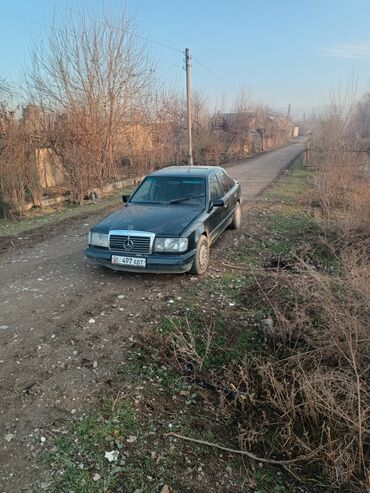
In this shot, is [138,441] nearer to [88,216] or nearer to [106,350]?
[106,350]

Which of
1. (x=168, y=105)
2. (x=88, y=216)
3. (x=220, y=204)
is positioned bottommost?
(x=88, y=216)

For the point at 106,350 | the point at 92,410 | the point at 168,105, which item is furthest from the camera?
the point at 168,105

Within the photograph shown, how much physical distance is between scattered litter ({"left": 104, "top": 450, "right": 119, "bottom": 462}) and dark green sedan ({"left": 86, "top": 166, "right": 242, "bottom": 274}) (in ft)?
9.01

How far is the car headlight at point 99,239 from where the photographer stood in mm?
5285

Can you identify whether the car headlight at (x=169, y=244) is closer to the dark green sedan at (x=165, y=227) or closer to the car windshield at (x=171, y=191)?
the dark green sedan at (x=165, y=227)

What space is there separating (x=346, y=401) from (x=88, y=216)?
8749 millimetres

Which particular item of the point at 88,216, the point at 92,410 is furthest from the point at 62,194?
the point at 92,410

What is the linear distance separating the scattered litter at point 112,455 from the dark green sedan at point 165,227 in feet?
9.01

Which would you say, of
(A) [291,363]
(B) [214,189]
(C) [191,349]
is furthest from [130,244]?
(A) [291,363]

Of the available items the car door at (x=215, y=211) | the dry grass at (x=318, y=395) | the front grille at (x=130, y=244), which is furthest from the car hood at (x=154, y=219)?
the dry grass at (x=318, y=395)

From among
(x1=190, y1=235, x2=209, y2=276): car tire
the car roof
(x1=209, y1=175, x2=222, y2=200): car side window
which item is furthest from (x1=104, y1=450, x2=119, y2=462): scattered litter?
the car roof

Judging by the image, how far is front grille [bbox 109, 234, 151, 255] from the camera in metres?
5.06

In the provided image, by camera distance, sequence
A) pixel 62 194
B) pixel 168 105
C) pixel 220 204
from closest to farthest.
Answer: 1. pixel 220 204
2. pixel 62 194
3. pixel 168 105

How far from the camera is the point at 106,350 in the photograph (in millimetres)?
3719
